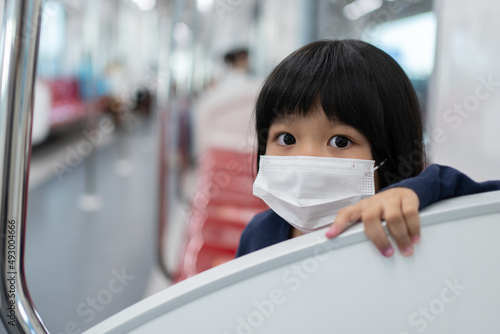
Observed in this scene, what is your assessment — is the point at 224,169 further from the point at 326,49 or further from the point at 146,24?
the point at 146,24

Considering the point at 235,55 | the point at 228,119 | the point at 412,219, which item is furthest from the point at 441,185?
the point at 235,55

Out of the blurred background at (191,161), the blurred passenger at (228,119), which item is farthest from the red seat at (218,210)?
the blurred passenger at (228,119)

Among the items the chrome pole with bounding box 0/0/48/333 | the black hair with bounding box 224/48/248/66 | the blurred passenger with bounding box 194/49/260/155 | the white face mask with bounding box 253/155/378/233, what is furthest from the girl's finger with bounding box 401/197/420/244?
the black hair with bounding box 224/48/248/66

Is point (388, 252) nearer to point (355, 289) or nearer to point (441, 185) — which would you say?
point (355, 289)

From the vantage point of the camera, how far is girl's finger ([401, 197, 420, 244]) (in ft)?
1.55

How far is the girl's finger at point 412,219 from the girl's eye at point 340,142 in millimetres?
273

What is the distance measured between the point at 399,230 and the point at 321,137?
0.31 metres

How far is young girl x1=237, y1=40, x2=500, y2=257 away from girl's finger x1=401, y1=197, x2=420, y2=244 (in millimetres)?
242

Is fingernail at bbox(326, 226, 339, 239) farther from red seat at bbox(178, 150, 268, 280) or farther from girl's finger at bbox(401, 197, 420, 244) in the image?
red seat at bbox(178, 150, 268, 280)

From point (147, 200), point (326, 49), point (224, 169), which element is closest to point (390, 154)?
point (326, 49)

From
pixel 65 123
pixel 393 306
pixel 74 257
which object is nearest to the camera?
pixel 393 306

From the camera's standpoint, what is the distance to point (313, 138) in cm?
75

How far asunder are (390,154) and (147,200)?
356 cm

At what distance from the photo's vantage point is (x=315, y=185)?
29.1 inches
